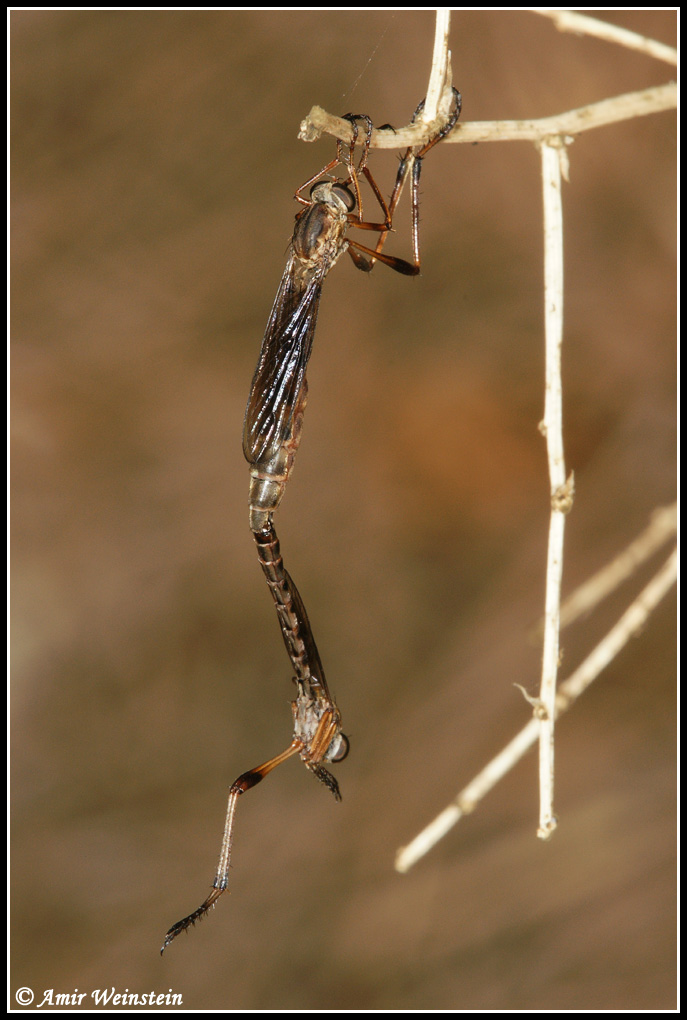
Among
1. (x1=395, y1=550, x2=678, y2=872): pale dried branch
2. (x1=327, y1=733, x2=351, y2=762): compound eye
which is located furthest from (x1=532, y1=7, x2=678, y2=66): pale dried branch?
(x1=327, y1=733, x2=351, y2=762): compound eye

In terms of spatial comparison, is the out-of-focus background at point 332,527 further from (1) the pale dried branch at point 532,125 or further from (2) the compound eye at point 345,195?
(1) the pale dried branch at point 532,125

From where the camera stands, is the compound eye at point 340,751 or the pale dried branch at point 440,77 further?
the compound eye at point 340,751

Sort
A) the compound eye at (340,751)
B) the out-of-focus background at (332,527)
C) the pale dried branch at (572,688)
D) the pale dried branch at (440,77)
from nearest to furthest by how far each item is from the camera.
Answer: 1. the pale dried branch at (440,77)
2. the pale dried branch at (572,688)
3. the compound eye at (340,751)
4. the out-of-focus background at (332,527)

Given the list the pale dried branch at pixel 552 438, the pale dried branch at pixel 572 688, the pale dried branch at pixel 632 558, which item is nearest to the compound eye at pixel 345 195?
the pale dried branch at pixel 552 438

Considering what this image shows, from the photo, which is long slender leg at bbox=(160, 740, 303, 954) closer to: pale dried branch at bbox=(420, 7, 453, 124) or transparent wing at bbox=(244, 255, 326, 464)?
transparent wing at bbox=(244, 255, 326, 464)

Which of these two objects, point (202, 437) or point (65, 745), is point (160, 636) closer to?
point (65, 745)

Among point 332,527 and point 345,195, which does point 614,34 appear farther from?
point 332,527

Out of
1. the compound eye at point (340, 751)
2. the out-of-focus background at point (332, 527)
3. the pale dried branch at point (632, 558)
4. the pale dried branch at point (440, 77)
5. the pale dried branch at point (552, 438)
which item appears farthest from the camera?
the out-of-focus background at point (332, 527)

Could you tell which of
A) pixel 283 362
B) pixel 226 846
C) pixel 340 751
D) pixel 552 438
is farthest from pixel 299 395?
pixel 226 846
